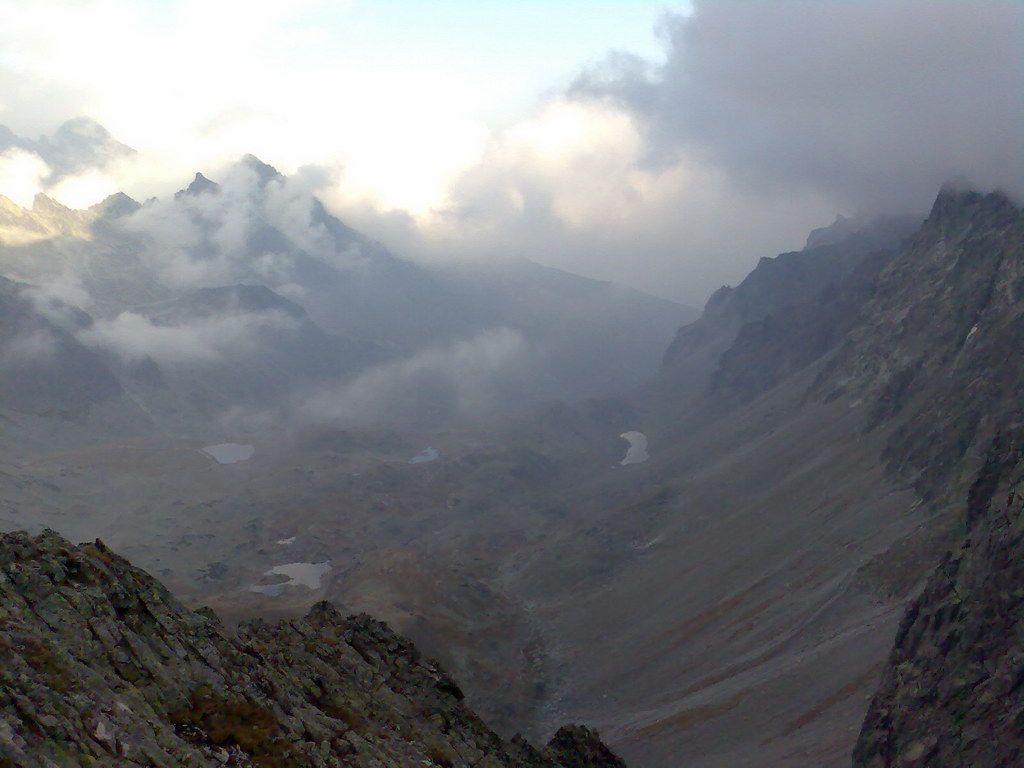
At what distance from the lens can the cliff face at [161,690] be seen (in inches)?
1074

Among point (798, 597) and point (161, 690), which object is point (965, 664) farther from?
point (798, 597)

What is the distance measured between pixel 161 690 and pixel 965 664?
209 ft

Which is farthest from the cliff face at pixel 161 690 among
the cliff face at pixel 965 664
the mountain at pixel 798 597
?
the mountain at pixel 798 597

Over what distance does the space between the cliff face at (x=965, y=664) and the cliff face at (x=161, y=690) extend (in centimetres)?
3443

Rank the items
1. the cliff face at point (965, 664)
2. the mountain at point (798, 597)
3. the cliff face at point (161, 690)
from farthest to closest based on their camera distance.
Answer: the mountain at point (798, 597) < the cliff face at point (965, 664) < the cliff face at point (161, 690)

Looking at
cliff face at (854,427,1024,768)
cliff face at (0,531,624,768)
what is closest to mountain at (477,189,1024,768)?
cliff face at (854,427,1024,768)

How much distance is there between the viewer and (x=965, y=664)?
68438 mm

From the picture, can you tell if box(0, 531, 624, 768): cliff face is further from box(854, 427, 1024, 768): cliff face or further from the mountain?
the mountain

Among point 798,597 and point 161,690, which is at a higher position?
point 161,690

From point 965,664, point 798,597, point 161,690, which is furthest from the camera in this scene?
point 798,597

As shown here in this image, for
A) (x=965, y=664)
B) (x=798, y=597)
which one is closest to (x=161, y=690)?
(x=965, y=664)

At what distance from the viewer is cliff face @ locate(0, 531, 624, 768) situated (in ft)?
89.5

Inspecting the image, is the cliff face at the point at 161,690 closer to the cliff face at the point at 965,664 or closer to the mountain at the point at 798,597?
the cliff face at the point at 965,664

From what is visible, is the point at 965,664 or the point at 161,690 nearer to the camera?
the point at 161,690
